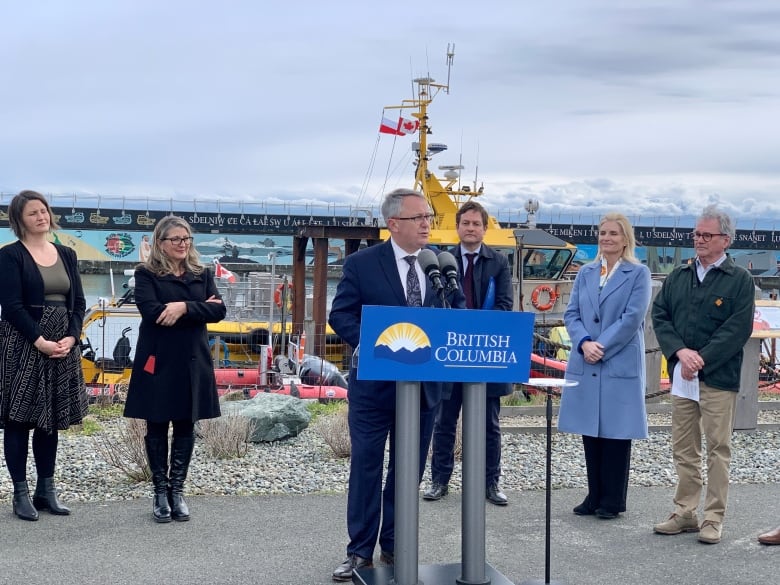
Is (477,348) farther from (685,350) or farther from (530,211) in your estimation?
(530,211)

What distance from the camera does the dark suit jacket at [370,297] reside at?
16.0 feet

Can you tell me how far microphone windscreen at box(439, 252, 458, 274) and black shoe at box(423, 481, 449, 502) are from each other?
8.00ft

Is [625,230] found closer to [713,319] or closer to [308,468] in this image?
[713,319]

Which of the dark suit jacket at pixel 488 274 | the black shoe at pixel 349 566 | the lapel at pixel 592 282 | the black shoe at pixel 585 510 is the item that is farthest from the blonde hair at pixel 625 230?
the black shoe at pixel 349 566

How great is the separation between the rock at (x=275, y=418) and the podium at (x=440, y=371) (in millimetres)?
3958

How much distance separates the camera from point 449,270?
4473 millimetres

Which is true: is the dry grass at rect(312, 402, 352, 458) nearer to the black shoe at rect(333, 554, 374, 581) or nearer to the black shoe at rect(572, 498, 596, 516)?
the black shoe at rect(572, 498, 596, 516)

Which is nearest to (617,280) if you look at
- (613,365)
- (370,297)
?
(613,365)

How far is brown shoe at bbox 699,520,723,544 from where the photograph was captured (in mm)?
5625

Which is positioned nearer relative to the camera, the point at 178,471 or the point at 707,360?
the point at 707,360

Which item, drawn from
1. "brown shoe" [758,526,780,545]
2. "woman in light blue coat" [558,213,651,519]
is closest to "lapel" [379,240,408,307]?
"woman in light blue coat" [558,213,651,519]

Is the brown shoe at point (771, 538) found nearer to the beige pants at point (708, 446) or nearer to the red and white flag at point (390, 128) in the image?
the beige pants at point (708, 446)

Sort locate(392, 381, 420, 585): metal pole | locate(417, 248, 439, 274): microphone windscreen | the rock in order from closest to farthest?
locate(392, 381, 420, 585): metal pole → locate(417, 248, 439, 274): microphone windscreen → the rock

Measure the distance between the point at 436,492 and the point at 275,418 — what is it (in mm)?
2281
